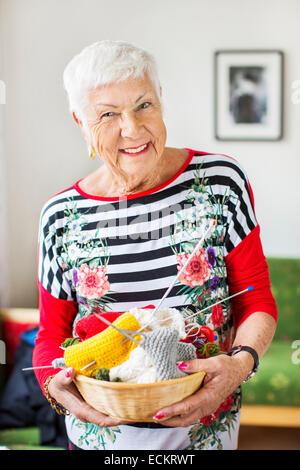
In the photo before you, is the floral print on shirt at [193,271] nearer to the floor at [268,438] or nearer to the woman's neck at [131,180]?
the woman's neck at [131,180]

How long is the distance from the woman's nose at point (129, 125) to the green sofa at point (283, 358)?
58.6 inches

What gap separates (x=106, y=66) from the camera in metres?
0.82

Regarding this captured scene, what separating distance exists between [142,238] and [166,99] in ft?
5.26

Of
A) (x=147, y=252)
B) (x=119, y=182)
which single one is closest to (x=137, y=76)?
(x=119, y=182)

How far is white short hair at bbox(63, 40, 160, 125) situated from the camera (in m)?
0.82

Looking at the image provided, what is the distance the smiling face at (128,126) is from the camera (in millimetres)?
828

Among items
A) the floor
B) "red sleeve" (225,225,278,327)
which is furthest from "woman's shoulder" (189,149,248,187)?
the floor

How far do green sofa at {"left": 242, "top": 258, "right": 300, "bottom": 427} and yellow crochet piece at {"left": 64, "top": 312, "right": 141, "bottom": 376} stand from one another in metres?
1.45

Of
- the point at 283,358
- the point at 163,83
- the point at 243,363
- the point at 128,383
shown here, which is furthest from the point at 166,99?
the point at 128,383

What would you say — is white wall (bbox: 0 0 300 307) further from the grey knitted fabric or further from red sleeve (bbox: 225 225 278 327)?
the grey knitted fabric

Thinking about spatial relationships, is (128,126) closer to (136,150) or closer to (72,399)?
(136,150)

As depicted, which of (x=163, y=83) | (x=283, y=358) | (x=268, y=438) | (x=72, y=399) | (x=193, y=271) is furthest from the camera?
(x=163, y=83)

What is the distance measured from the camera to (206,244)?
895 mm

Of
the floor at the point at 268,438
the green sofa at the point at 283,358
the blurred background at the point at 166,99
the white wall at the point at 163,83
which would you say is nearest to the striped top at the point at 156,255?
the green sofa at the point at 283,358
